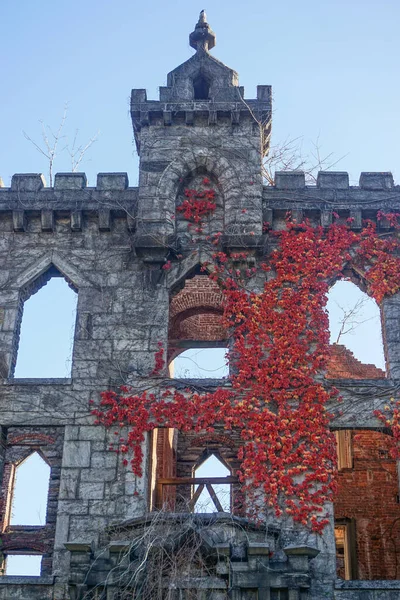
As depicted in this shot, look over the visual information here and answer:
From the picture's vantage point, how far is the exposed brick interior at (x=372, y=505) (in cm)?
1803

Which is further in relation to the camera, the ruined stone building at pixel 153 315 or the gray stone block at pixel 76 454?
the gray stone block at pixel 76 454

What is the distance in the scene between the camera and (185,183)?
50.2ft

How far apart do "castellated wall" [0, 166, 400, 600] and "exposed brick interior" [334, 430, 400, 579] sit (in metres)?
6.01

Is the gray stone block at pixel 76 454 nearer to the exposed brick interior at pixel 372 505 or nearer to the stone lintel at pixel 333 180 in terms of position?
the stone lintel at pixel 333 180

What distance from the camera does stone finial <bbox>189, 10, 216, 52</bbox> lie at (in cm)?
1667

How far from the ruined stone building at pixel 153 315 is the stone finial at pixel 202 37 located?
4 centimetres

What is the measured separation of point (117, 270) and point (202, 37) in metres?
5.48

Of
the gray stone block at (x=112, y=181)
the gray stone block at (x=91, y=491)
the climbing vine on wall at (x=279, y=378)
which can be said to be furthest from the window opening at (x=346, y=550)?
the gray stone block at (x=112, y=181)

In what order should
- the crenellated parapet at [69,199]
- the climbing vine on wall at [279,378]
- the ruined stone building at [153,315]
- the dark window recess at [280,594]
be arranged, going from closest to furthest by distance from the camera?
the dark window recess at [280,594]
the ruined stone building at [153,315]
the climbing vine on wall at [279,378]
the crenellated parapet at [69,199]

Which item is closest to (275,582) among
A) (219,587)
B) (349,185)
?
(219,587)

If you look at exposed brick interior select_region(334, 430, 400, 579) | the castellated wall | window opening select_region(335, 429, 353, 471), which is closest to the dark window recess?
the castellated wall

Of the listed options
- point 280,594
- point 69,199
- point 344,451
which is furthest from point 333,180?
point 280,594

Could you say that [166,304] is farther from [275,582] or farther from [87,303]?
[275,582]

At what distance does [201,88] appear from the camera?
16375 mm
